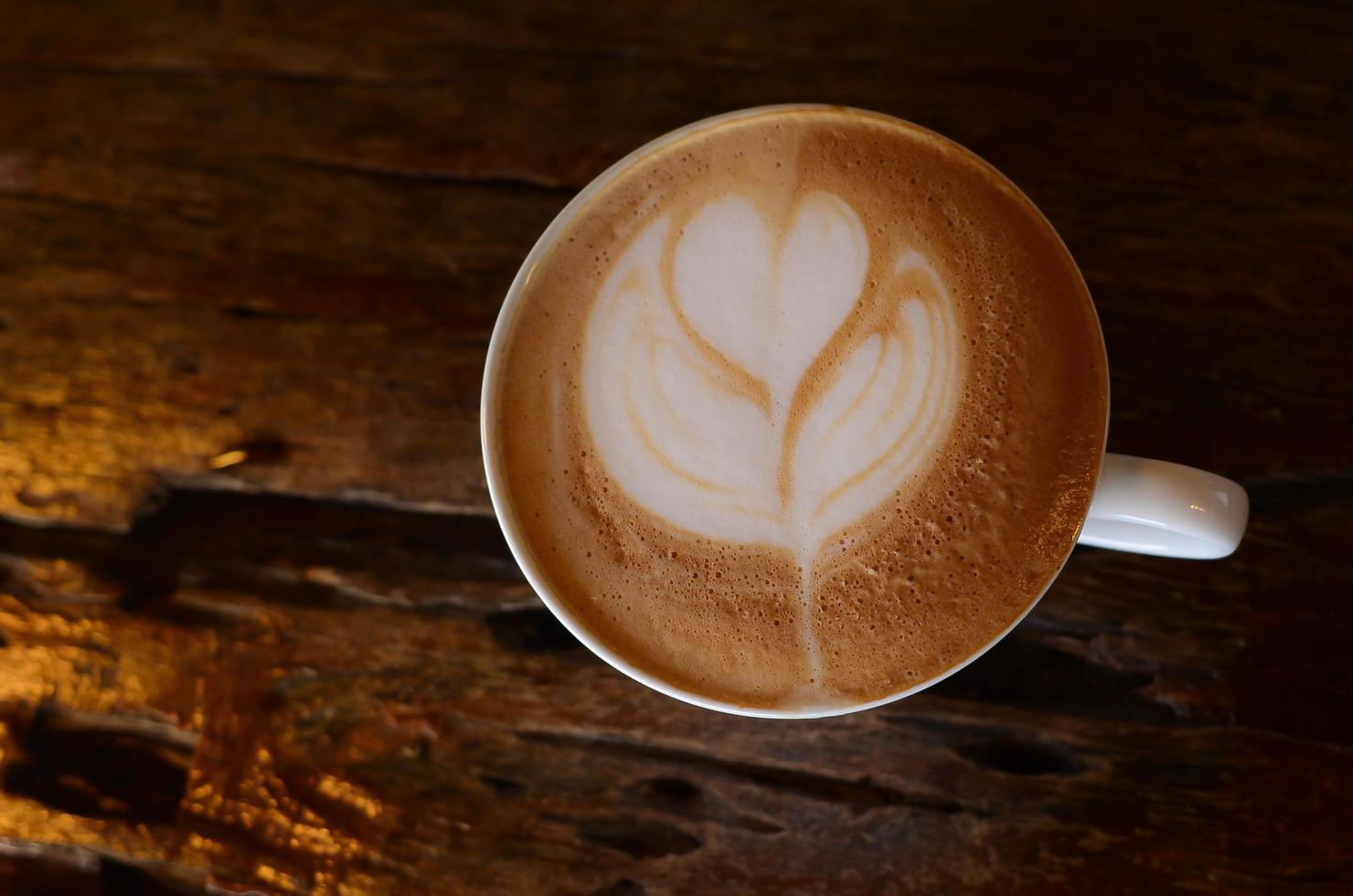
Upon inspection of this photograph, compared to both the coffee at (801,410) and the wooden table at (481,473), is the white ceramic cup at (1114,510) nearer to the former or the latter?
the coffee at (801,410)

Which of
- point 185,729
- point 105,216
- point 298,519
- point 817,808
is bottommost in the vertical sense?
point 185,729

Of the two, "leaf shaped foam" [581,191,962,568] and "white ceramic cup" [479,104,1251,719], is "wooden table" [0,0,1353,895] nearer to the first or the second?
"white ceramic cup" [479,104,1251,719]

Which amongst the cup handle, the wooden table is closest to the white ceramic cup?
the cup handle

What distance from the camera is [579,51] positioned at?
3.48 ft

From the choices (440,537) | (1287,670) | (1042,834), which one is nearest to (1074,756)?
(1042,834)

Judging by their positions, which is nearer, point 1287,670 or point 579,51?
point 1287,670

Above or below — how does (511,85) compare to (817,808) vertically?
above

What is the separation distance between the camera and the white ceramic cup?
2.32 ft

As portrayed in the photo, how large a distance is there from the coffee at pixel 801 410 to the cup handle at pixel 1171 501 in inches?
1.5

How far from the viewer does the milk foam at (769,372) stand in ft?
2.40

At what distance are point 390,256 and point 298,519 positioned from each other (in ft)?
1.05

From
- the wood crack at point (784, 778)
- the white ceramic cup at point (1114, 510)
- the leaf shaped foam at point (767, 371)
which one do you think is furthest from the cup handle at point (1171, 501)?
the wood crack at point (784, 778)

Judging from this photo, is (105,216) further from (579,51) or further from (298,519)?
(579,51)

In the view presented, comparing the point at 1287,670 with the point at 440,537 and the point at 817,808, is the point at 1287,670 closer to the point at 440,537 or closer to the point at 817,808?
the point at 817,808
